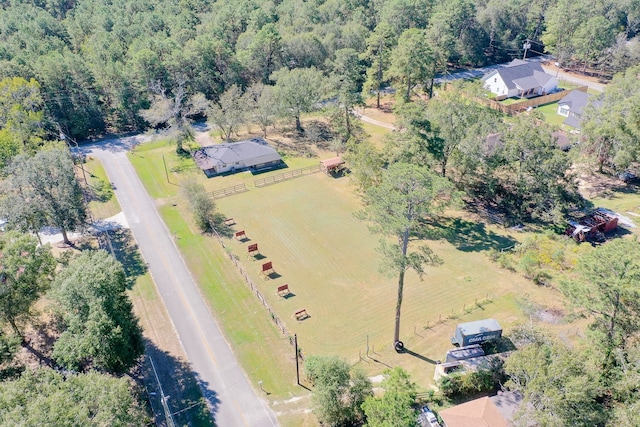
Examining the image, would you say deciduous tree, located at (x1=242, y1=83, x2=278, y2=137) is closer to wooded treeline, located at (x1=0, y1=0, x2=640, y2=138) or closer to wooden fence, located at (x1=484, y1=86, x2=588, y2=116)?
wooded treeline, located at (x1=0, y1=0, x2=640, y2=138)

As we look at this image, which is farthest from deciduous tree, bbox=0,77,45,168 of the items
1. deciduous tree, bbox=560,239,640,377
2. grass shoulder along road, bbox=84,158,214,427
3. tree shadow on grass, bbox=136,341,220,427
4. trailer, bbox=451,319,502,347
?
deciduous tree, bbox=560,239,640,377

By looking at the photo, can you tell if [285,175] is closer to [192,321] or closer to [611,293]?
[192,321]

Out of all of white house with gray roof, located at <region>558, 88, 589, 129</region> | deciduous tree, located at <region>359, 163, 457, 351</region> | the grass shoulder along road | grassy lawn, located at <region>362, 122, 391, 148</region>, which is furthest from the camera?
white house with gray roof, located at <region>558, 88, 589, 129</region>

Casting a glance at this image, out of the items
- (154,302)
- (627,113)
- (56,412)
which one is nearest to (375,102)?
(627,113)

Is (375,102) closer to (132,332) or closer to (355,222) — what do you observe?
(355,222)

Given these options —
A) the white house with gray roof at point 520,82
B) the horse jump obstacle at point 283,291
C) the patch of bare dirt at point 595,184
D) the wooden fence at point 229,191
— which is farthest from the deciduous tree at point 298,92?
the patch of bare dirt at point 595,184

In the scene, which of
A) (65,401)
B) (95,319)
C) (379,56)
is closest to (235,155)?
(95,319)
